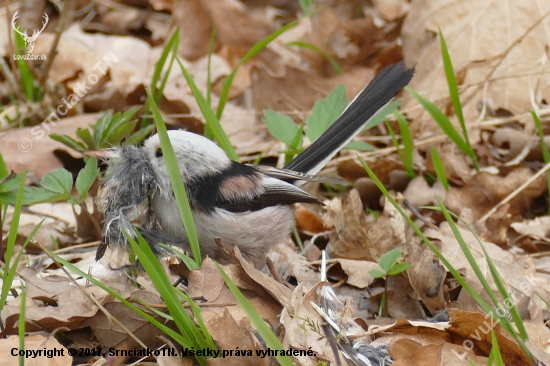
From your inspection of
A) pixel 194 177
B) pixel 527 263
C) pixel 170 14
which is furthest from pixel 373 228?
pixel 170 14

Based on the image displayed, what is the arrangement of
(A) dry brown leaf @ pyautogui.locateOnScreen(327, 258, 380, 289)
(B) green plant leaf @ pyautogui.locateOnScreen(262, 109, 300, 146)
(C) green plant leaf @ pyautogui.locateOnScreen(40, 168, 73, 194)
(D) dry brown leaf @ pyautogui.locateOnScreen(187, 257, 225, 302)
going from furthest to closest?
(B) green plant leaf @ pyautogui.locateOnScreen(262, 109, 300, 146) → (A) dry brown leaf @ pyautogui.locateOnScreen(327, 258, 380, 289) → (C) green plant leaf @ pyautogui.locateOnScreen(40, 168, 73, 194) → (D) dry brown leaf @ pyautogui.locateOnScreen(187, 257, 225, 302)

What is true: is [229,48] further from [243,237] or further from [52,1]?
[243,237]

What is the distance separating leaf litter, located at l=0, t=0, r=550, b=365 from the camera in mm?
2373

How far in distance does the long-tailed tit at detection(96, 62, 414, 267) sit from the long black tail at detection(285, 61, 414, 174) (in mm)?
296

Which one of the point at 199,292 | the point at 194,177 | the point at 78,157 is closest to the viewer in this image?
the point at 199,292

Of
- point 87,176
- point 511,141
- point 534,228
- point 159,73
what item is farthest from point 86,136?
point 511,141

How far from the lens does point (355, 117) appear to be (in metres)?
3.27

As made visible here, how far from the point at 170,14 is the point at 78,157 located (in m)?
3.00

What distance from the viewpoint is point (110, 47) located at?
5.29 meters

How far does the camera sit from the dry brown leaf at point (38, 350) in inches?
85.4

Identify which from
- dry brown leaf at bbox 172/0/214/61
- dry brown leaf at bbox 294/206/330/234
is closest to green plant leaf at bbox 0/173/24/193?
dry brown leaf at bbox 294/206/330/234

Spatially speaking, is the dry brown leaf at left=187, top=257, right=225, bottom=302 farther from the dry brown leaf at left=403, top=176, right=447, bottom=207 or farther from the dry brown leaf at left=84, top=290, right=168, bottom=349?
the dry brown leaf at left=403, top=176, right=447, bottom=207

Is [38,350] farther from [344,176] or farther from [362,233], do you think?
[344,176]

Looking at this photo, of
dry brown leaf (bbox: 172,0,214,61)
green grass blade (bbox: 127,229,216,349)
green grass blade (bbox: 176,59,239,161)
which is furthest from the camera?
dry brown leaf (bbox: 172,0,214,61)
